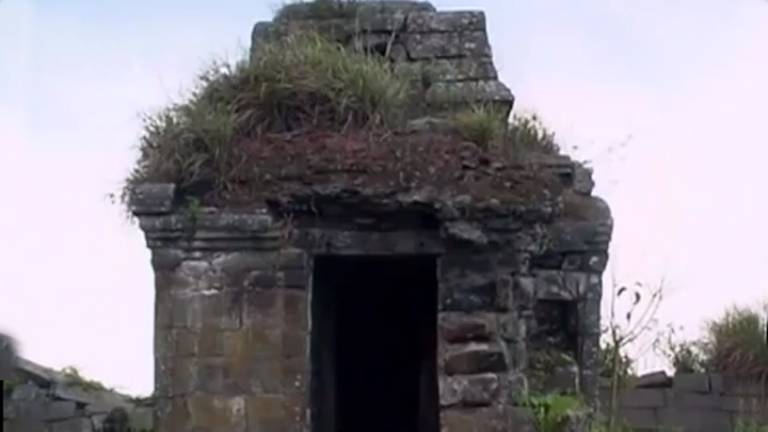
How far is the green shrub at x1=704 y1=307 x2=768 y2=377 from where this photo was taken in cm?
1451

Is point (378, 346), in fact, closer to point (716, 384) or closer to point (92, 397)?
point (92, 397)

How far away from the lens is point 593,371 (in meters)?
9.76

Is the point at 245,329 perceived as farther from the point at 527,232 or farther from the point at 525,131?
the point at 525,131

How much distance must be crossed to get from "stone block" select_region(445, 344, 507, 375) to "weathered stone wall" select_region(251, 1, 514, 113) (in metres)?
2.08

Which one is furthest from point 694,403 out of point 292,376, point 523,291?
point 292,376

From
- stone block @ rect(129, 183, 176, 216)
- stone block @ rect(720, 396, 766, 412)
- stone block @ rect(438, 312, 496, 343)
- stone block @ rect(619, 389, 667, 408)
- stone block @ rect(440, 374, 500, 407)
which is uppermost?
stone block @ rect(129, 183, 176, 216)

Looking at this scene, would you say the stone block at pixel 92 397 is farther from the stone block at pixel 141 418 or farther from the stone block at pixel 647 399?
the stone block at pixel 647 399

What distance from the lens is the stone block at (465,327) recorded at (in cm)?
820

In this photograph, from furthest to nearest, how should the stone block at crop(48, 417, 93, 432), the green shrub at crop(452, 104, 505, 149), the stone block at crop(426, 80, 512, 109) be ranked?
the stone block at crop(48, 417, 93, 432), the stone block at crop(426, 80, 512, 109), the green shrub at crop(452, 104, 505, 149)

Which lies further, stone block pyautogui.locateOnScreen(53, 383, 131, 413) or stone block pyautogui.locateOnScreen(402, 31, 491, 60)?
stone block pyautogui.locateOnScreen(53, 383, 131, 413)

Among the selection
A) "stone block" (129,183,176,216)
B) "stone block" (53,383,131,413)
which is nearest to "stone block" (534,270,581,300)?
"stone block" (129,183,176,216)

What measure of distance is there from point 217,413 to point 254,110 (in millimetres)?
1699

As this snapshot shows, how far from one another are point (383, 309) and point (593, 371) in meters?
1.82

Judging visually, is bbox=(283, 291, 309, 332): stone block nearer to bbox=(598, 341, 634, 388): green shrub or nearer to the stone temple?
the stone temple
